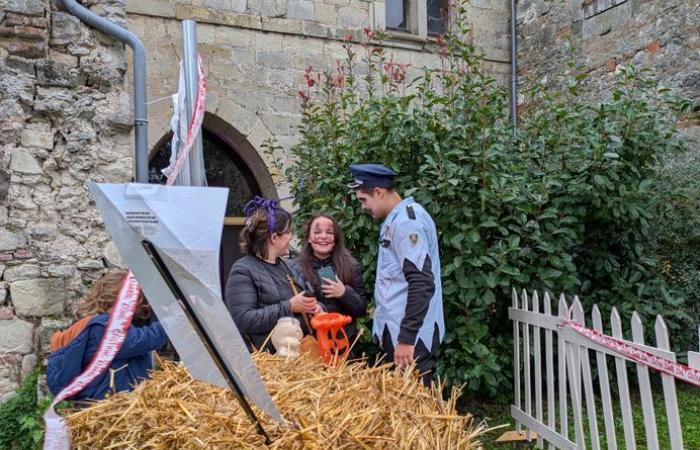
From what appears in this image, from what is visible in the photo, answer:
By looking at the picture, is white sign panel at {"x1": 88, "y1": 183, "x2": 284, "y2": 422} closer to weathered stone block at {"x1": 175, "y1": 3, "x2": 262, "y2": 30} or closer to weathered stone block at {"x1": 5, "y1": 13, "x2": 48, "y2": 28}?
weathered stone block at {"x1": 5, "y1": 13, "x2": 48, "y2": 28}

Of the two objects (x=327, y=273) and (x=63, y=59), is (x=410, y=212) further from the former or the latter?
(x=63, y=59)

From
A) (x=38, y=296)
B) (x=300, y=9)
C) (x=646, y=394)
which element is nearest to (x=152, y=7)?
(x=300, y=9)

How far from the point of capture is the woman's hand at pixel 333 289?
3613 millimetres

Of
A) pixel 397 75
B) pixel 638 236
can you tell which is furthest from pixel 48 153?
pixel 638 236

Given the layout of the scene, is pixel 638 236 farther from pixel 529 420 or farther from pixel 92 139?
pixel 92 139

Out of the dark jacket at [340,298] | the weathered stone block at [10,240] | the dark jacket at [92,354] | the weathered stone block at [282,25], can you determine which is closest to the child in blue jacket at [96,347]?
the dark jacket at [92,354]

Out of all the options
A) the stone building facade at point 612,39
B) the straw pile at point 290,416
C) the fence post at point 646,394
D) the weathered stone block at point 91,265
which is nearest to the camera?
the straw pile at point 290,416

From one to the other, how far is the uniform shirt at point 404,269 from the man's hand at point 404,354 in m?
0.03

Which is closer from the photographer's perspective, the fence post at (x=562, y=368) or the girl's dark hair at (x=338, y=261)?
the fence post at (x=562, y=368)

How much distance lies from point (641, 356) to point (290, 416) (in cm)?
189

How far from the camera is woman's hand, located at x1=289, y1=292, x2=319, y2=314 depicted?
3391 millimetres

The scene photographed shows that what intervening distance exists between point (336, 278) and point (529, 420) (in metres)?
1.66

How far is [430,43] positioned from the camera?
8.77 m

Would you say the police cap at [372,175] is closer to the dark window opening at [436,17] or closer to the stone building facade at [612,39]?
the stone building facade at [612,39]
